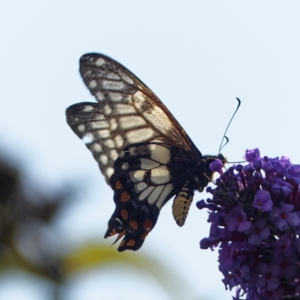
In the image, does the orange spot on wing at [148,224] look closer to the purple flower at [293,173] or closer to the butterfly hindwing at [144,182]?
the butterfly hindwing at [144,182]

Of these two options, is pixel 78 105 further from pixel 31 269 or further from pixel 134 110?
pixel 31 269

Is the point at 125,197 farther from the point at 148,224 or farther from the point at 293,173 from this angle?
the point at 293,173

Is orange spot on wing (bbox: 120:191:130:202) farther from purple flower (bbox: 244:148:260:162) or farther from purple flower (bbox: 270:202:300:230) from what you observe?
purple flower (bbox: 270:202:300:230)

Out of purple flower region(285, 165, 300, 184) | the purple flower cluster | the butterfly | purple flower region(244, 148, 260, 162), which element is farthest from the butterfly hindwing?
purple flower region(285, 165, 300, 184)

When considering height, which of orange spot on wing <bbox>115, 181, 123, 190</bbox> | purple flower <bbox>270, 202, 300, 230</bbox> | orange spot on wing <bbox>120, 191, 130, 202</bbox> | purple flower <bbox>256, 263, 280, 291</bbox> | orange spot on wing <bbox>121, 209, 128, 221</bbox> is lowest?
purple flower <bbox>256, 263, 280, 291</bbox>

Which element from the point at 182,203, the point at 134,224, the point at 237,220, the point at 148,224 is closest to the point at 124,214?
the point at 134,224

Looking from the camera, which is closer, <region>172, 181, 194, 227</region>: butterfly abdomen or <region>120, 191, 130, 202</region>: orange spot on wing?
<region>172, 181, 194, 227</region>: butterfly abdomen

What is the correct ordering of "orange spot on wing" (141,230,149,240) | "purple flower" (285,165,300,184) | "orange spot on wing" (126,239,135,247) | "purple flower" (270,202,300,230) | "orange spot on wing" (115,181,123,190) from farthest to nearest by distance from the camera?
"orange spot on wing" (115,181,123,190) → "orange spot on wing" (141,230,149,240) → "orange spot on wing" (126,239,135,247) → "purple flower" (285,165,300,184) → "purple flower" (270,202,300,230)

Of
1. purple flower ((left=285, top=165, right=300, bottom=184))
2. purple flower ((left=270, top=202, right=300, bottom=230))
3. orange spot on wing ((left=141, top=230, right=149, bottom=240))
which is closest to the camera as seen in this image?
purple flower ((left=270, top=202, right=300, bottom=230))
